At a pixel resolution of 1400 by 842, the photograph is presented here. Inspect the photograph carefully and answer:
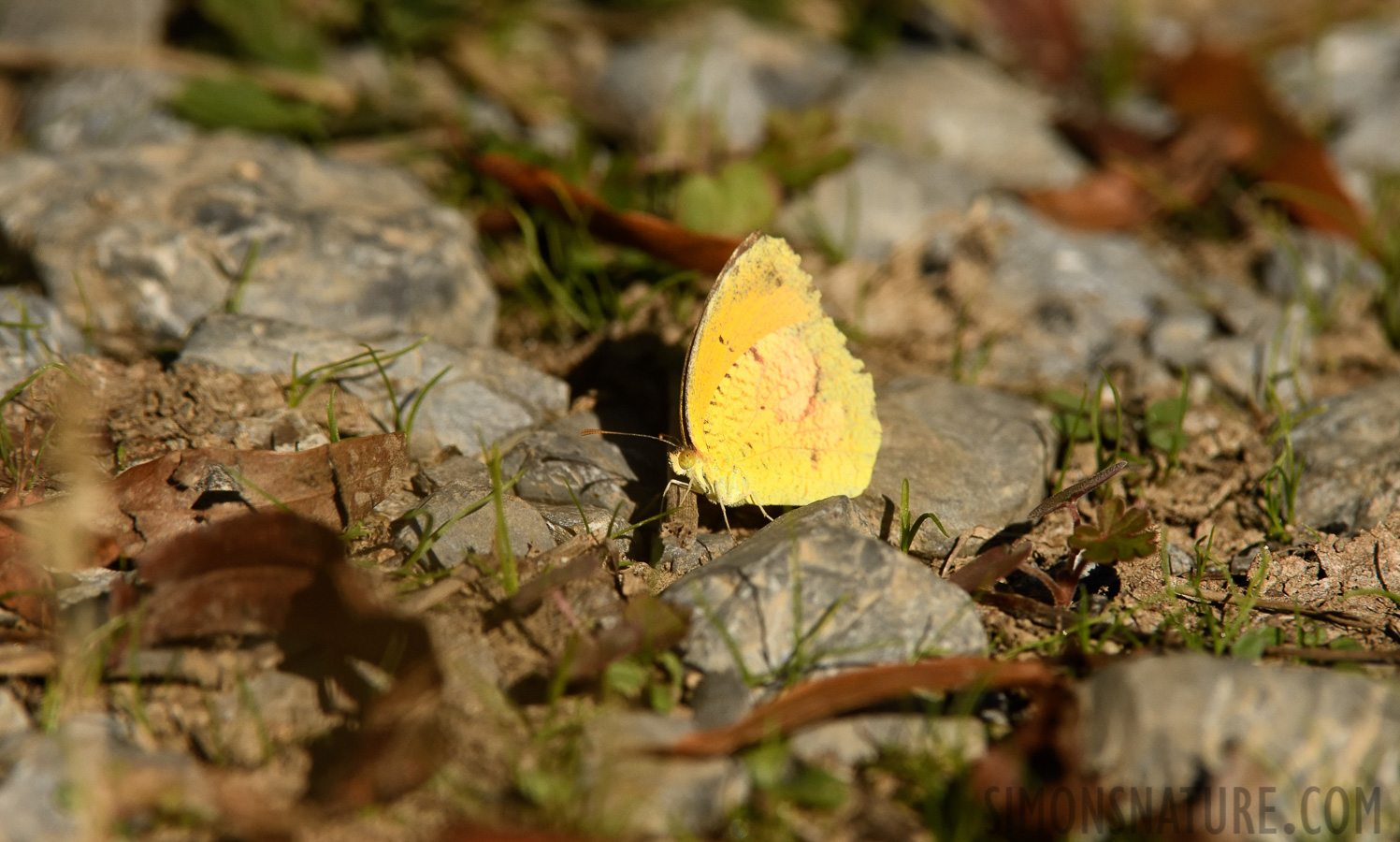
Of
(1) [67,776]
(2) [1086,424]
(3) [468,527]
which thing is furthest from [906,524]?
(1) [67,776]

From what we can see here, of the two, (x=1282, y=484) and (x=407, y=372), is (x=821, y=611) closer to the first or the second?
(x=407, y=372)

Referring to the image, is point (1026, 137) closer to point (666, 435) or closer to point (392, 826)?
point (666, 435)

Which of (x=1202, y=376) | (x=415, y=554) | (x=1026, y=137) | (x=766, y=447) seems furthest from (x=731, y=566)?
(x=1026, y=137)

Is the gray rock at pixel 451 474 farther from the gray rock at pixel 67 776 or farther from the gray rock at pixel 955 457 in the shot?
the gray rock at pixel 955 457

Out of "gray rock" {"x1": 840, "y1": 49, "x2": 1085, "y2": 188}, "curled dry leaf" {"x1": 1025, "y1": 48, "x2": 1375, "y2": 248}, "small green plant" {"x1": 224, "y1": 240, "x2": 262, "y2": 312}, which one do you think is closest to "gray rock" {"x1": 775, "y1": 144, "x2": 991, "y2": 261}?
"gray rock" {"x1": 840, "y1": 49, "x2": 1085, "y2": 188}

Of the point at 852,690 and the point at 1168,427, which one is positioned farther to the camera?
the point at 1168,427
